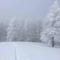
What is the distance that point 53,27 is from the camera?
192 cm

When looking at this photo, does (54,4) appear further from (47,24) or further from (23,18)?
(23,18)

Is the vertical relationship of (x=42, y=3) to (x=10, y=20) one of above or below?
above

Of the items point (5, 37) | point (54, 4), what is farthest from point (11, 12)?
point (54, 4)

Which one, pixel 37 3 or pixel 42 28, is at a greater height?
pixel 37 3

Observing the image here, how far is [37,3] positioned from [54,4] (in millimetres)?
259

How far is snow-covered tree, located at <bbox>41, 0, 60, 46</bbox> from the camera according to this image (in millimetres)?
1922

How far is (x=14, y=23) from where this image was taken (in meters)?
2.00

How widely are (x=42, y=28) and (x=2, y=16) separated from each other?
0.65 meters

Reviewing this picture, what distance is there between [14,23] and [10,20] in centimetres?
8

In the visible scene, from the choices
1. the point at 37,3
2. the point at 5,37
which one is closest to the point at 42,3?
the point at 37,3

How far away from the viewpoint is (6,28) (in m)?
2.01

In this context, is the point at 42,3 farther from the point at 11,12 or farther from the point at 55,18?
the point at 11,12

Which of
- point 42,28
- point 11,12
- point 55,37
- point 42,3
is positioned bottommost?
point 55,37

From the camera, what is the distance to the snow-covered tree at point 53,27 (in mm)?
1922
